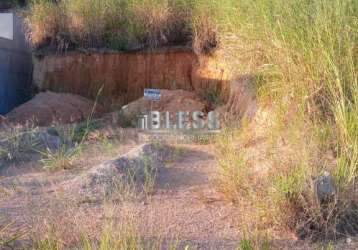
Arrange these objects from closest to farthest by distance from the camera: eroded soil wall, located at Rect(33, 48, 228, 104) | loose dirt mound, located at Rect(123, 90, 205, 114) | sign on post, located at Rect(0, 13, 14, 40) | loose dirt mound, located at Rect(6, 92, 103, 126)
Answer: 1. loose dirt mound, located at Rect(123, 90, 205, 114)
2. loose dirt mound, located at Rect(6, 92, 103, 126)
3. eroded soil wall, located at Rect(33, 48, 228, 104)
4. sign on post, located at Rect(0, 13, 14, 40)

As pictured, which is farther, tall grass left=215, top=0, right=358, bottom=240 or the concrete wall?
the concrete wall

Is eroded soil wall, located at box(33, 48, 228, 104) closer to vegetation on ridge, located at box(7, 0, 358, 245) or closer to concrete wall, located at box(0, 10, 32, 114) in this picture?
concrete wall, located at box(0, 10, 32, 114)

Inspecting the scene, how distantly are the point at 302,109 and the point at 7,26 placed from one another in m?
7.57

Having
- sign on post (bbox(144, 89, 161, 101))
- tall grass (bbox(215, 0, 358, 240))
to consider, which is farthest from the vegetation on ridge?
sign on post (bbox(144, 89, 161, 101))

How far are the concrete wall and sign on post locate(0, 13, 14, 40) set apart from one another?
0.27 feet

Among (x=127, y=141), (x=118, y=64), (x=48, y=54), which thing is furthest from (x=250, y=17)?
(x=48, y=54)

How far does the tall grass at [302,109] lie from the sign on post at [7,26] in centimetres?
572

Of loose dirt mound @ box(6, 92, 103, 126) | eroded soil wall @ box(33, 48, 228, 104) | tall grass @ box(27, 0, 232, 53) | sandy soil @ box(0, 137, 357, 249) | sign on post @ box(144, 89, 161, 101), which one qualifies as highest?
tall grass @ box(27, 0, 232, 53)

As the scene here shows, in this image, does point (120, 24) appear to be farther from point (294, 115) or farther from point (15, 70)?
point (294, 115)

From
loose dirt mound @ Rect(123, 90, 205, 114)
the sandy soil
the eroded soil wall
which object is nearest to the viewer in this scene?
the sandy soil

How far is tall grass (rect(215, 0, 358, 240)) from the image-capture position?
3.24m

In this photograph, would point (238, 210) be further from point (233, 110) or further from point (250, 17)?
point (233, 110)

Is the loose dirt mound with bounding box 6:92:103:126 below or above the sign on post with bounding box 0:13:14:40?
below

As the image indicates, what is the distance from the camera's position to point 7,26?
10414mm
